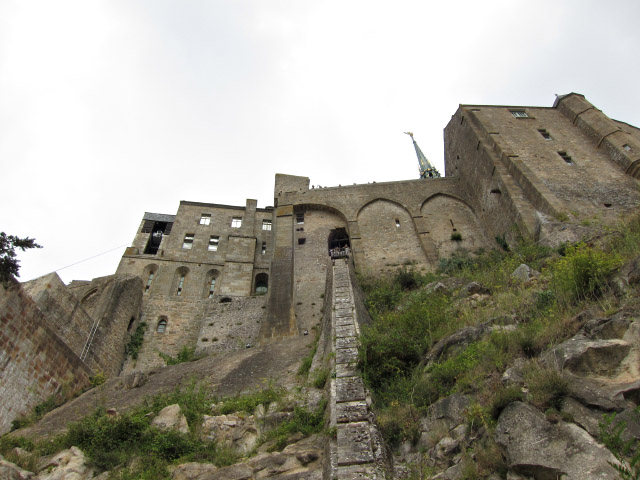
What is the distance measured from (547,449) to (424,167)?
47.8 metres

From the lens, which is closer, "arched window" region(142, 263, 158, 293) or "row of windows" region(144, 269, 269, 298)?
"arched window" region(142, 263, 158, 293)

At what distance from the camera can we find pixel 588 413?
4.58m

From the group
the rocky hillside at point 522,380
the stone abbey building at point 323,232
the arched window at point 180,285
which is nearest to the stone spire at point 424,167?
the stone abbey building at point 323,232

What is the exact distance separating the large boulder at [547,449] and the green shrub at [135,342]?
586 inches

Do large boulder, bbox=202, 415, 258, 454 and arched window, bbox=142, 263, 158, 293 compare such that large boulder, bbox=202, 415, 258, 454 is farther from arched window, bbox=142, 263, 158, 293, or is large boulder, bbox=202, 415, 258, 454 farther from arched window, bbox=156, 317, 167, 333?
arched window, bbox=142, 263, 158, 293

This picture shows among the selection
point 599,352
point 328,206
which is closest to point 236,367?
point 599,352

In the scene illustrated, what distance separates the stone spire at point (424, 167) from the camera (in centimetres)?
4566

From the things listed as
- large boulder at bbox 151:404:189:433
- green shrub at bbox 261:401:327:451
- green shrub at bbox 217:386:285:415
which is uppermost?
green shrub at bbox 217:386:285:415

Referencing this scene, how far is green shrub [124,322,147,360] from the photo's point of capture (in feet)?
54.0

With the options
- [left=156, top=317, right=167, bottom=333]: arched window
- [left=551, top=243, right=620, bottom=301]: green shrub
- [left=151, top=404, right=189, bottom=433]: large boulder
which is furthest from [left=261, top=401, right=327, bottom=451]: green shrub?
[left=156, top=317, right=167, bottom=333]: arched window

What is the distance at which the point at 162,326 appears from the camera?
1839cm

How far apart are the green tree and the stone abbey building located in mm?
2462

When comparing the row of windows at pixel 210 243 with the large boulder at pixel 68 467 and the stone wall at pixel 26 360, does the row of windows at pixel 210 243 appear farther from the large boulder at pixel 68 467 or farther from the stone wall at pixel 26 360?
the large boulder at pixel 68 467

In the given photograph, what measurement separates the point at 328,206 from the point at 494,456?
1847 cm
